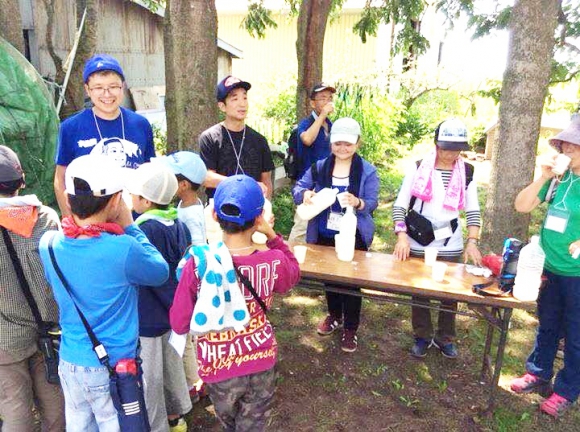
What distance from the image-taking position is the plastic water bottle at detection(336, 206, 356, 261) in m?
3.24

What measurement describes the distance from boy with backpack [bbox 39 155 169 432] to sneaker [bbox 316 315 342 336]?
2178mm

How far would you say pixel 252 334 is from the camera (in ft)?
6.77

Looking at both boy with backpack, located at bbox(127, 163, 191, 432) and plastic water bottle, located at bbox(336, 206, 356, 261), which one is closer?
boy with backpack, located at bbox(127, 163, 191, 432)

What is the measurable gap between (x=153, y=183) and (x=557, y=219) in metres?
2.36

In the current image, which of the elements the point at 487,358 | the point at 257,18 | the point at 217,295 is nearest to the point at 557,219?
the point at 487,358

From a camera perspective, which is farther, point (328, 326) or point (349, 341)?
point (328, 326)

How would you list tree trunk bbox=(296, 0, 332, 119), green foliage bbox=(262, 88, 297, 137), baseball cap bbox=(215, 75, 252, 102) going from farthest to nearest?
green foliage bbox=(262, 88, 297, 137) → tree trunk bbox=(296, 0, 332, 119) → baseball cap bbox=(215, 75, 252, 102)

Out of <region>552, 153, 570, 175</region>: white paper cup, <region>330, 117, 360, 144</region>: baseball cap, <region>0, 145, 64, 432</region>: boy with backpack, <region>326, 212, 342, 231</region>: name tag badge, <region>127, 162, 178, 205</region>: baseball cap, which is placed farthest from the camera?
<region>326, 212, 342, 231</region>: name tag badge

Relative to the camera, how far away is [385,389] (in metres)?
3.32

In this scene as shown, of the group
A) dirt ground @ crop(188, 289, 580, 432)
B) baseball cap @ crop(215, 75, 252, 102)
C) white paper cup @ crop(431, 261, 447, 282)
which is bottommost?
dirt ground @ crop(188, 289, 580, 432)

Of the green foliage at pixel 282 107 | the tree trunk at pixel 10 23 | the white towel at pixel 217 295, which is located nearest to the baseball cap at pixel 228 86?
the white towel at pixel 217 295

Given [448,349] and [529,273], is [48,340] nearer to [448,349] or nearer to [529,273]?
[529,273]

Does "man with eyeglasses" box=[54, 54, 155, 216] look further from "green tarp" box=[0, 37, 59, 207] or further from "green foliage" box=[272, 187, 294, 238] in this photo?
"green foliage" box=[272, 187, 294, 238]

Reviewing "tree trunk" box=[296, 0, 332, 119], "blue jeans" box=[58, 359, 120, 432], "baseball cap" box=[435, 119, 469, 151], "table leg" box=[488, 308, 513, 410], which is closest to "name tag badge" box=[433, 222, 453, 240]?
"baseball cap" box=[435, 119, 469, 151]
